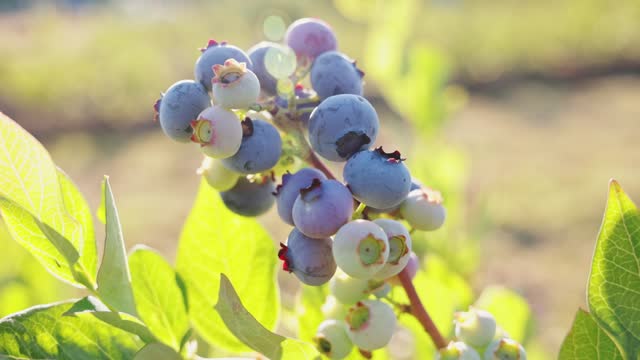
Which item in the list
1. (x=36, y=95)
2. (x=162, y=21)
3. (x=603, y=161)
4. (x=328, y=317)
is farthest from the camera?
(x=162, y=21)

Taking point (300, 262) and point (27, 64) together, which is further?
point (27, 64)

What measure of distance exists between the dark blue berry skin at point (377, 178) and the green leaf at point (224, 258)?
0.18 meters

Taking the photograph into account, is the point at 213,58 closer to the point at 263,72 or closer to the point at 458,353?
the point at 263,72

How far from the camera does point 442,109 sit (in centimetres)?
179

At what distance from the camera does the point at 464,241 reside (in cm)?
206

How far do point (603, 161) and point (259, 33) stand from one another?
4982 millimetres

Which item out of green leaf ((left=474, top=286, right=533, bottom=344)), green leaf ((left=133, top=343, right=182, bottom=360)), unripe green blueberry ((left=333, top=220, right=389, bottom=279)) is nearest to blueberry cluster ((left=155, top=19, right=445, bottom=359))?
unripe green blueberry ((left=333, top=220, right=389, bottom=279))

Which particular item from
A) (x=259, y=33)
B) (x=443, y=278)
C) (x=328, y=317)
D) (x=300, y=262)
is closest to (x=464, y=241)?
(x=443, y=278)

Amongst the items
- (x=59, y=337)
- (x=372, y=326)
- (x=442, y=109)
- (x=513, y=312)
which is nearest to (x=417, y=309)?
(x=372, y=326)

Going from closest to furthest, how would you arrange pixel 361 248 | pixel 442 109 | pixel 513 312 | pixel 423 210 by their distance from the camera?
pixel 361 248, pixel 423 210, pixel 513 312, pixel 442 109

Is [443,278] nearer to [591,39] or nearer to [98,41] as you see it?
[591,39]

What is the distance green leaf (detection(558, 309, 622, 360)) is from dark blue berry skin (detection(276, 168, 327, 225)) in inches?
8.3

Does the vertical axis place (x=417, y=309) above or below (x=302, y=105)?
below

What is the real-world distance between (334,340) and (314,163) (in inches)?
5.4
